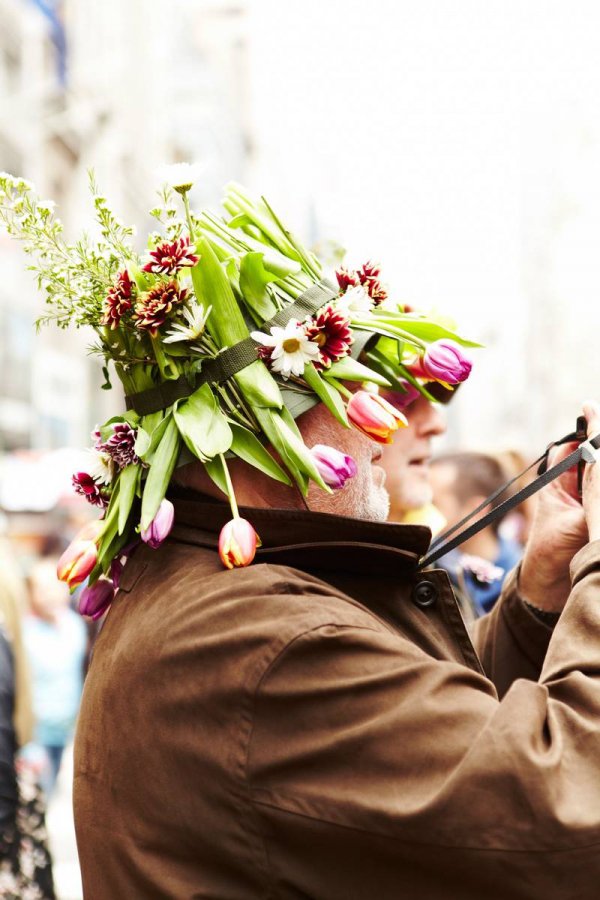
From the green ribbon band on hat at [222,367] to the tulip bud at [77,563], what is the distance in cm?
26

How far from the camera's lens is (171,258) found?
1.81 m

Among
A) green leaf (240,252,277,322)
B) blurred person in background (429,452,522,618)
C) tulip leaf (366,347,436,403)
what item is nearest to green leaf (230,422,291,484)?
green leaf (240,252,277,322)

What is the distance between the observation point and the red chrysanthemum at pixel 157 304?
181cm

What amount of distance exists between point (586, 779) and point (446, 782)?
19 centimetres

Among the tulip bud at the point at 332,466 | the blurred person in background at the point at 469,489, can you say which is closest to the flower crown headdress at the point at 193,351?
the tulip bud at the point at 332,466

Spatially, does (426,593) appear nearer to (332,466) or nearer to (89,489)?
(332,466)

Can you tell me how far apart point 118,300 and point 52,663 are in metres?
5.43

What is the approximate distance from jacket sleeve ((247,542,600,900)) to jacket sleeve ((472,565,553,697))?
0.75 meters

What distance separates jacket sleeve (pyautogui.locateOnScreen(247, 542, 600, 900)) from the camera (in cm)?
142

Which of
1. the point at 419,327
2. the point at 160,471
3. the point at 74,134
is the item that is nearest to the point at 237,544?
the point at 160,471

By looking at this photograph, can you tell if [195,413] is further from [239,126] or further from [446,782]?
[239,126]

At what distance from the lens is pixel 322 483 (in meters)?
1.78

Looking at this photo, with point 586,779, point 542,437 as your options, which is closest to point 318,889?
point 586,779

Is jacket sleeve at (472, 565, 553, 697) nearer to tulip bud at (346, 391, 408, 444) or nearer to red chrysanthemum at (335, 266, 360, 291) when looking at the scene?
tulip bud at (346, 391, 408, 444)
